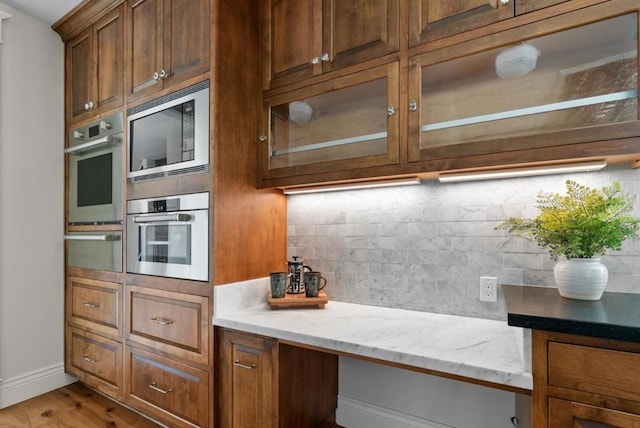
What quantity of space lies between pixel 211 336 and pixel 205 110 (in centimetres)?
111

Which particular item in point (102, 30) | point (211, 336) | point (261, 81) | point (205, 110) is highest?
point (102, 30)

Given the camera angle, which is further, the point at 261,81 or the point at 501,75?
the point at 261,81

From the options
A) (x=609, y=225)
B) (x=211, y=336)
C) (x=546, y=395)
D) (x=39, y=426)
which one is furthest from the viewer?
(x=39, y=426)

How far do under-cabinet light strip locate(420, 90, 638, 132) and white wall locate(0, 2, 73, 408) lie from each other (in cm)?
267

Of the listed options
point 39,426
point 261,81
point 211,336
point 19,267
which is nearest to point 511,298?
point 211,336

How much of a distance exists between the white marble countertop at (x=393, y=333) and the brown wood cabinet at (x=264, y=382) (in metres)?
0.10

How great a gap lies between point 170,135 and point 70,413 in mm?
1903

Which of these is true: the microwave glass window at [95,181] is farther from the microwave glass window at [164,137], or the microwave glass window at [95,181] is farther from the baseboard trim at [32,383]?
the baseboard trim at [32,383]

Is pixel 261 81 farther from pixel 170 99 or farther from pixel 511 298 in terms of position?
pixel 511 298

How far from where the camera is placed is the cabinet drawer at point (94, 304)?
7.02 ft

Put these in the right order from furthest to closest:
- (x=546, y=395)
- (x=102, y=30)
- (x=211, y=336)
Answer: (x=102, y=30)
(x=211, y=336)
(x=546, y=395)

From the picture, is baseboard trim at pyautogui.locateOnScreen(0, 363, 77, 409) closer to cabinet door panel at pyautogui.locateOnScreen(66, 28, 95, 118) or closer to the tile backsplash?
cabinet door panel at pyautogui.locateOnScreen(66, 28, 95, 118)

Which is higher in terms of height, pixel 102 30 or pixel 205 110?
pixel 102 30

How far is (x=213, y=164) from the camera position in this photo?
165 cm
